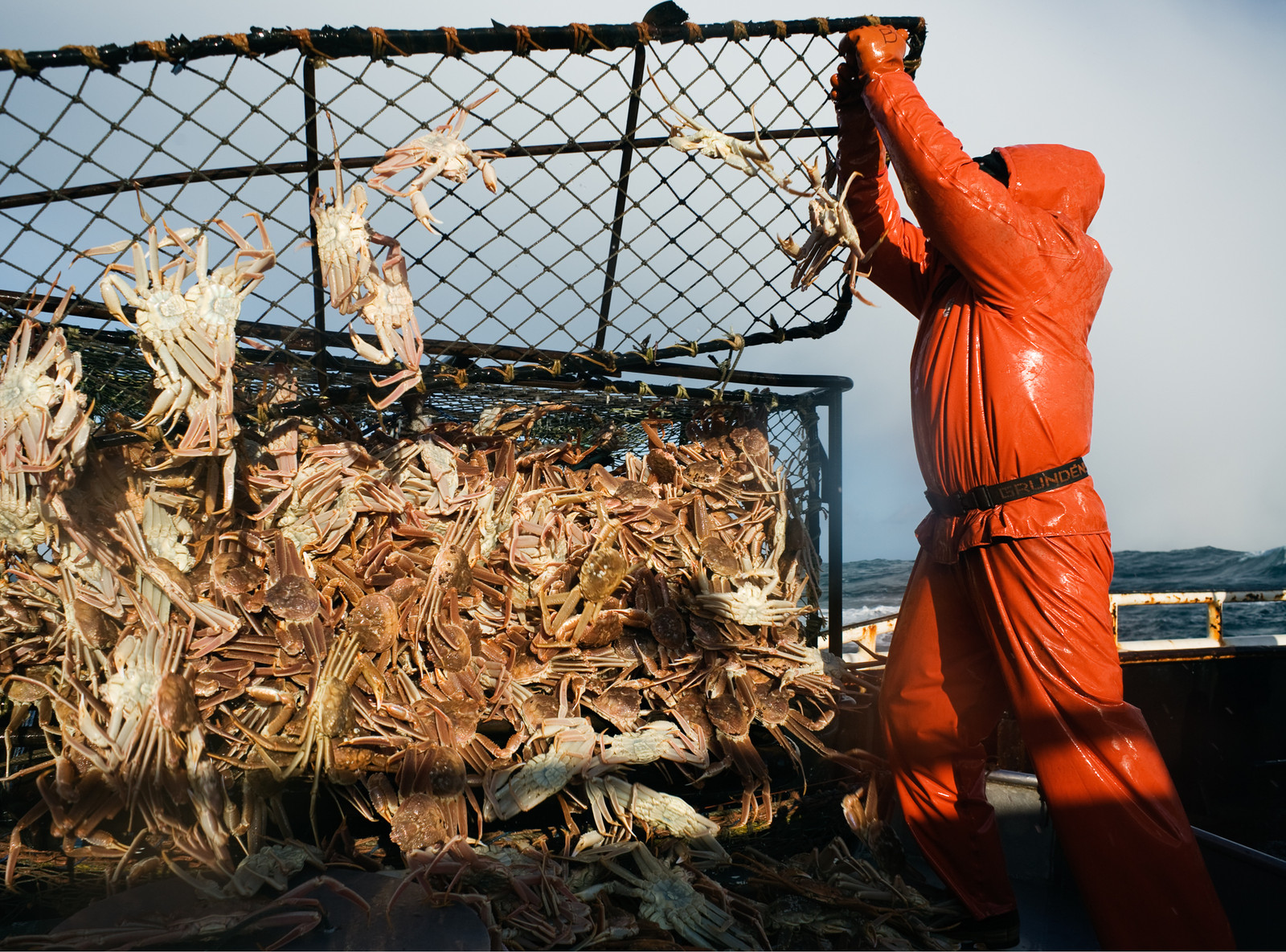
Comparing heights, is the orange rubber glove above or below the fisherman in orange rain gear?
above

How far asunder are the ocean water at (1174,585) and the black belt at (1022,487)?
618cm

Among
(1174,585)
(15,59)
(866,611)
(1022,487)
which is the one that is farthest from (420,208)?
(1174,585)

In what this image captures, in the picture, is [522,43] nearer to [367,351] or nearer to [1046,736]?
[367,351]

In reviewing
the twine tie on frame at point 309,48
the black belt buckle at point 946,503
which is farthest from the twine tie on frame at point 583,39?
the black belt buckle at point 946,503

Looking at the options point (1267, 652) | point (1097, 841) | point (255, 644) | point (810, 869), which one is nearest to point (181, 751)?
point (255, 644)

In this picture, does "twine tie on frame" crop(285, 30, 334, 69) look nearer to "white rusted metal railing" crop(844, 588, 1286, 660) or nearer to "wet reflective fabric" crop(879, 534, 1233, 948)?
"wet reflective fabric" crop(879, 534, 1233, 948)

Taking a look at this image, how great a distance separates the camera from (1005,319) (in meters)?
1.73

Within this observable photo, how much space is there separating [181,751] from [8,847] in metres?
0.48

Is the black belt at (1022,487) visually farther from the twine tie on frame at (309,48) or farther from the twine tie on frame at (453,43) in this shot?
the twine tie on frame at (309,48)

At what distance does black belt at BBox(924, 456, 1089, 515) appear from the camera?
1667 mm

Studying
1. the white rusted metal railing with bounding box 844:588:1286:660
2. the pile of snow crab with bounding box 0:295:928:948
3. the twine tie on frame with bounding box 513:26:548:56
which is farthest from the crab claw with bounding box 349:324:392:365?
the white rusted metal railing with bounding box 844:588:1286:660

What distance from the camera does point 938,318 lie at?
1.85 meters

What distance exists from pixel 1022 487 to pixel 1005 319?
0.38 meters

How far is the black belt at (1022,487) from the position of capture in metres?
1.67
